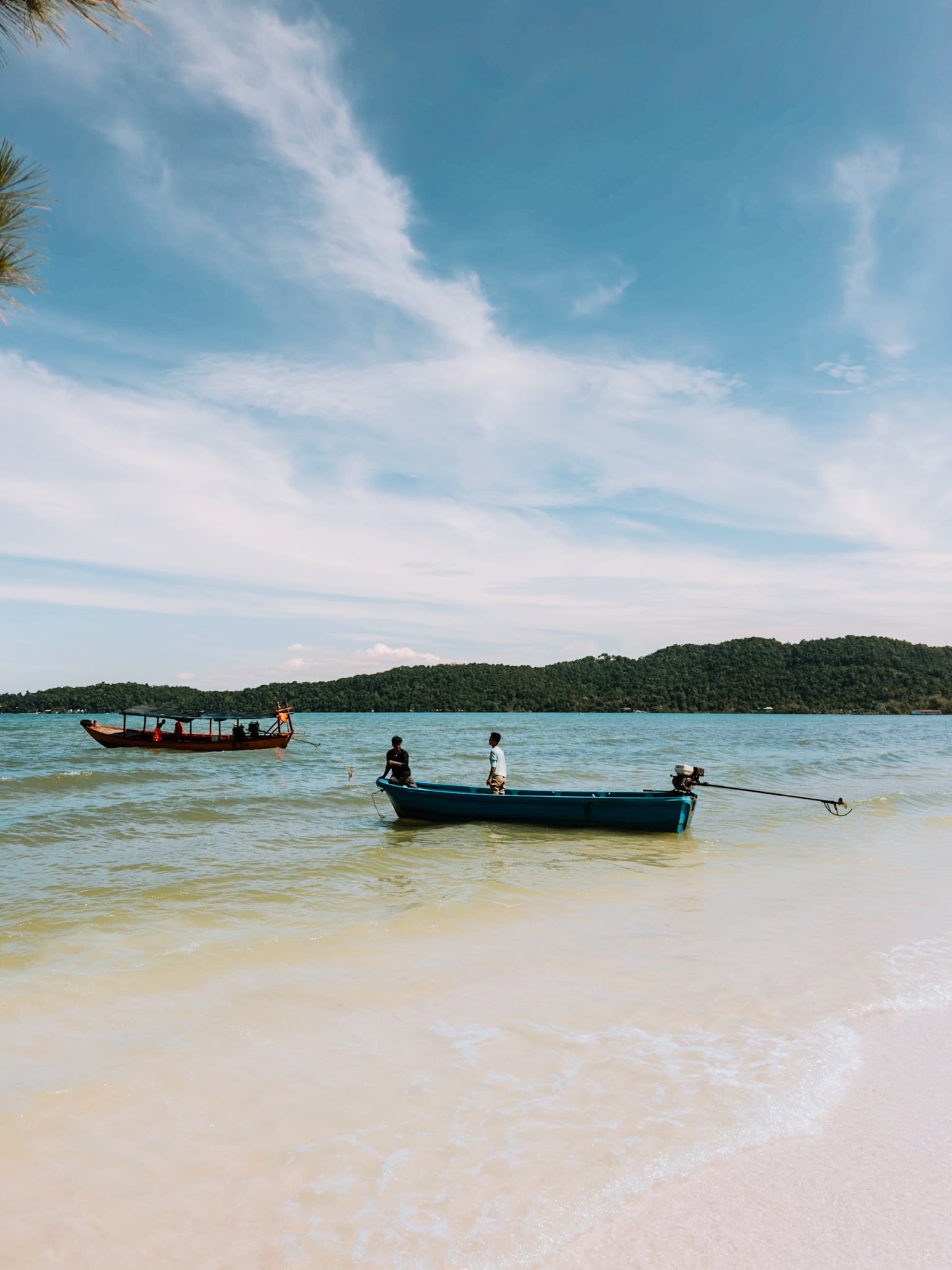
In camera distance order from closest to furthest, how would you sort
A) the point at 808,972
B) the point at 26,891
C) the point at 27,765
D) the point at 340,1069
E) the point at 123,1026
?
the point at 340,1069 → the point at 123,1026 → the point at 808,972 → the point at 26,891 → the point at 27,765

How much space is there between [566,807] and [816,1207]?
39.6 ft

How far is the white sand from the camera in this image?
321 cm

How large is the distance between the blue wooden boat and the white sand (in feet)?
35.1

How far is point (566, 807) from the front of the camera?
613 inches

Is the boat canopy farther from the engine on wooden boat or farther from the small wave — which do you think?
the small wave

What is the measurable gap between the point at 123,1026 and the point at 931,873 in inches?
437

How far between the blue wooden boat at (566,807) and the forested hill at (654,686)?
8629 cm

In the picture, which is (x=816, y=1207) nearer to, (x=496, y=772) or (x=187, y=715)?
(x=496, y=772)

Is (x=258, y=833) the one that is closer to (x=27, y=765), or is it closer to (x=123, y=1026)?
(x=123, y=1026)

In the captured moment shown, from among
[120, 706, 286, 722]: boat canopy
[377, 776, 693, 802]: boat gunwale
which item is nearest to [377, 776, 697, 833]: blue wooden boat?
[377, 776, 693, 802]: boat gunwale

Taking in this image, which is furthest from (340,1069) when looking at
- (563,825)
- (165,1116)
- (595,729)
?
(595,729)

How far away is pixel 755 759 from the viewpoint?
37.5 m

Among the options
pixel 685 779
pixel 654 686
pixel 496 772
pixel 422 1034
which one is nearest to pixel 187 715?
pixel 496 772

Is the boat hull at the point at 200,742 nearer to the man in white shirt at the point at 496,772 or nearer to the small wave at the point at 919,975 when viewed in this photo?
the man in white shirt at the point at 496,772
